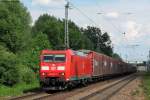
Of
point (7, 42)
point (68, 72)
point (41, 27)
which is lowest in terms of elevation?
point (68, 72)

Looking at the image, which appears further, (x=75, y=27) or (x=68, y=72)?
(x=75, y=27)

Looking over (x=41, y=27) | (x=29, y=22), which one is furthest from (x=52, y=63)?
(x=41, y=27)

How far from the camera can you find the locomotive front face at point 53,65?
3438cm

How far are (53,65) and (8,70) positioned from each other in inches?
233

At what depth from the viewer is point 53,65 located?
34.8 meters

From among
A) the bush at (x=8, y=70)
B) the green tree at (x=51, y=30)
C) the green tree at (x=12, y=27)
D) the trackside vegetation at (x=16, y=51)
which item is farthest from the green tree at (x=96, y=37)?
the bush at (x=8, y=70)

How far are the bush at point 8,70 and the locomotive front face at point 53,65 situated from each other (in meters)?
4.87

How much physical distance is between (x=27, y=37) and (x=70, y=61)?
15.9m

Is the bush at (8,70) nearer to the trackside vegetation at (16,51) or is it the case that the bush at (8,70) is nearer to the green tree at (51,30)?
the trackside vegetation at (16,51)

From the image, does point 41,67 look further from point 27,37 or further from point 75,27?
point 75,27

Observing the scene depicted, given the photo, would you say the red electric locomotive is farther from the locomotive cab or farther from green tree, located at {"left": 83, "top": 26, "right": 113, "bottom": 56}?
green tree, located at {"left": 83, "top": 26, "right": 113, "bottom": 56}

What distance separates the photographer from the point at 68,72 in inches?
1371

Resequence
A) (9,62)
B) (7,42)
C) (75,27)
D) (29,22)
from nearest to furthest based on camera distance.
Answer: (9,62), (7,42), (29,22), (75,27)

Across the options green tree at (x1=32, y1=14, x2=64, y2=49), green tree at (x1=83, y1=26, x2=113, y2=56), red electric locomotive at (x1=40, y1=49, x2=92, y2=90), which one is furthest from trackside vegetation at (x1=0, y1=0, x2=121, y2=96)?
green tree at (x1=83, y1=26, x2=113, y2=56)
